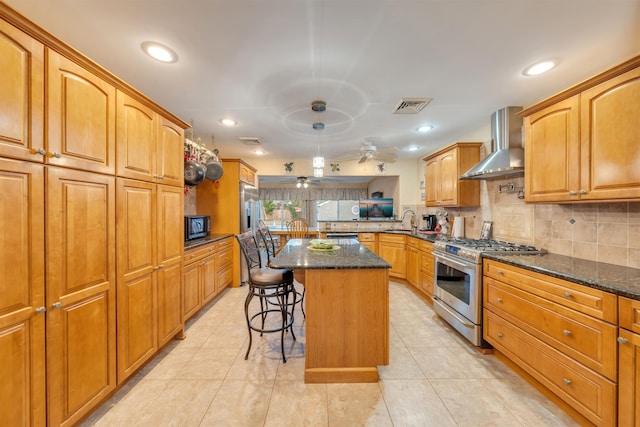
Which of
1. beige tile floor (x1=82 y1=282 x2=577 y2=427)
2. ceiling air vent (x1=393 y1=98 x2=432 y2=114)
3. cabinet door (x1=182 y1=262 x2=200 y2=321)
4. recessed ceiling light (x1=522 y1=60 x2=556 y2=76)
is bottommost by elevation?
beige tile floor (x1=82 y1=282 x2=577 y2=427)

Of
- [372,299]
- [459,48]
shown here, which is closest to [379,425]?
[372,299]

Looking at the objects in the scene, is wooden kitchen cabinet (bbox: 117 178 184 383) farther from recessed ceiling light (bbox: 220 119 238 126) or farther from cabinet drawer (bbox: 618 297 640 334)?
cabinet drawer (bbox: 618 297 640 334)

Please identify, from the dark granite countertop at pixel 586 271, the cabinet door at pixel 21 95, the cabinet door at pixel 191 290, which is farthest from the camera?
the cabinet door at pixel 191 290

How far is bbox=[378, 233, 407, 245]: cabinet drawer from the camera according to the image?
4.18 meters

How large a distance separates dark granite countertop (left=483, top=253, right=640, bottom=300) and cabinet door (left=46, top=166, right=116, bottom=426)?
9.56 ft

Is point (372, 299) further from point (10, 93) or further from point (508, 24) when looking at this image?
point (10, 93)

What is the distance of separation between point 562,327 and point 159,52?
10.8 feet

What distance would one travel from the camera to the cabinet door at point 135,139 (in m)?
1.66

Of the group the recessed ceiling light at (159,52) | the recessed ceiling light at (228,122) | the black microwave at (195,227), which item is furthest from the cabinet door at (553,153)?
the black microwave at (195,227)

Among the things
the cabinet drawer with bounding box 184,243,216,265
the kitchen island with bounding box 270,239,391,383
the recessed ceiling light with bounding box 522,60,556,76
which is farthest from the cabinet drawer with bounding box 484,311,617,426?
the cabinet drawer with bounding box 184,243,216,265

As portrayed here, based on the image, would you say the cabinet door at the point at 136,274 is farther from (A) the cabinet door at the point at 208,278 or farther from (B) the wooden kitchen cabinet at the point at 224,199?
(B) the wooden kitchen cabinet at the point at 224,199

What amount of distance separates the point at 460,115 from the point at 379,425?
3.13 m

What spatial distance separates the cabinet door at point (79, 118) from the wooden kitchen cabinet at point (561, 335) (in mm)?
Answer: 3016

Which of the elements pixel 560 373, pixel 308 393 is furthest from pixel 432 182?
Answer: pixel 308 393
